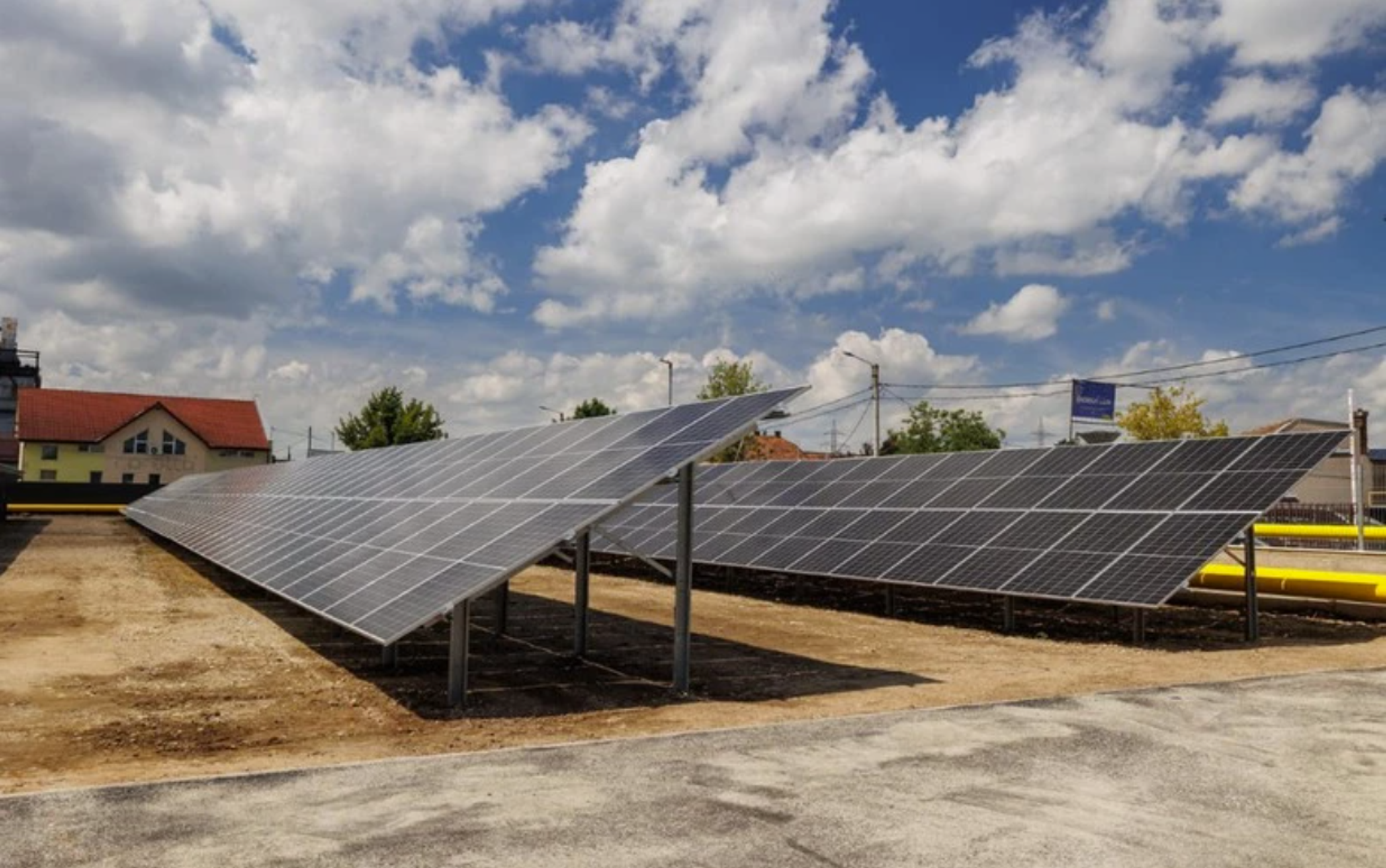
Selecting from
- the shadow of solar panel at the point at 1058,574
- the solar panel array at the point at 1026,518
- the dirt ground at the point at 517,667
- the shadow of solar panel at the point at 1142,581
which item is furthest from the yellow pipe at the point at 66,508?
the shadow of solar panel at the point at 1142,581

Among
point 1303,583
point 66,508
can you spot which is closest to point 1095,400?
point 1303,583

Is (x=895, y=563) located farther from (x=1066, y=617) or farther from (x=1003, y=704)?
(x=1003, y=704)

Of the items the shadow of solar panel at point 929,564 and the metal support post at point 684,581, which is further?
the shadow of solar panel at point 929,564

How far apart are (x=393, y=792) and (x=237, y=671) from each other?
26.5 feet

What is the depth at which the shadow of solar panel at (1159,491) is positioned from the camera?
21875 mm

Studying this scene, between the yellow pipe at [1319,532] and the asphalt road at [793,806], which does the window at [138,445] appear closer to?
the yellow pipe at [1319,532]

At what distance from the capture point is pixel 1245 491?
2069cm

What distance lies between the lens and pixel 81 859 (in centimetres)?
710

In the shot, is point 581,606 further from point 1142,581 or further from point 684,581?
point 1142,581

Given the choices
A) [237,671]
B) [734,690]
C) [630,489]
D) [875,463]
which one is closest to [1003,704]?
[734,690]

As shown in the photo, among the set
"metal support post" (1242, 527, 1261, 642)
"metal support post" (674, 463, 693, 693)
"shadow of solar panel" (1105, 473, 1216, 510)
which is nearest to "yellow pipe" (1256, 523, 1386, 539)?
"shadow of solar panel" (1105, 473, 1216, 510)

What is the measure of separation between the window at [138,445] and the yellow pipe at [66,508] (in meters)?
14.6

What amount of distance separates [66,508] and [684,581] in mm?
72876

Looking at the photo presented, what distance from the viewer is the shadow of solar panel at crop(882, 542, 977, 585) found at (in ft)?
73.2
